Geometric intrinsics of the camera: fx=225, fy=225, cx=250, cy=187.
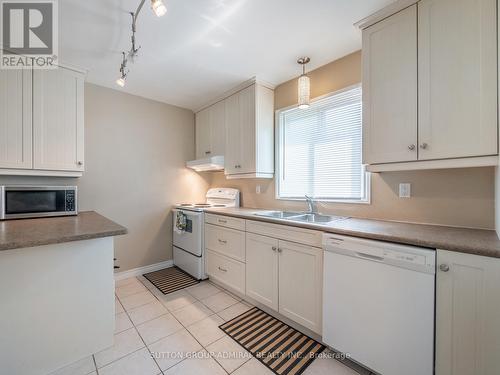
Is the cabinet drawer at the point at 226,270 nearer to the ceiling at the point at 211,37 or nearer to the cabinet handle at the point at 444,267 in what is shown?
the cabinet handle at the point at 444,267

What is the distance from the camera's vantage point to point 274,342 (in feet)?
5.71

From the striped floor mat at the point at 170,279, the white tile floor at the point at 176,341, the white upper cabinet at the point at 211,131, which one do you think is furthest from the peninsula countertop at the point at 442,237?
the white upper cabinet at the point at 211,131

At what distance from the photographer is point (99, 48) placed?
2025 mm

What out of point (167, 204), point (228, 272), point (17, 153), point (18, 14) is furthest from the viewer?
point (167, 204)

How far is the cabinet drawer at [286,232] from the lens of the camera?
170 cm

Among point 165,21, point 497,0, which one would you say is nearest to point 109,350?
point 165,21

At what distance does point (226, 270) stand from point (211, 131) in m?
1.96

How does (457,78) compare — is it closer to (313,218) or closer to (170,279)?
(313,218)

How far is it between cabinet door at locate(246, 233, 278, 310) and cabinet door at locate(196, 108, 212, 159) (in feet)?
5.66

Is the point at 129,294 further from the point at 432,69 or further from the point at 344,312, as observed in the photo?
the point at 432,69

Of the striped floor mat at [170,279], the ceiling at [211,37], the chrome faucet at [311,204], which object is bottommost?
the striped floor mat at [170,279]

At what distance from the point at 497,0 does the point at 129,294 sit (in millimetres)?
3694

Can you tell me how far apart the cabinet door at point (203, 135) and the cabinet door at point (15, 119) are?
192 centimetres

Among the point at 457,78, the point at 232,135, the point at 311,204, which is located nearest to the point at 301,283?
the point at 311,204
